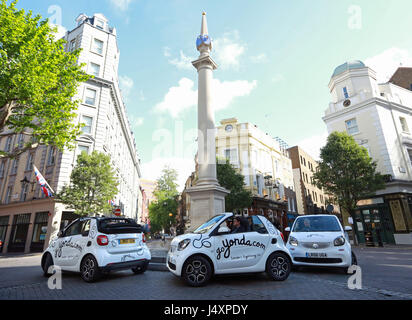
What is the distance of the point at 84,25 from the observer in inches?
1115

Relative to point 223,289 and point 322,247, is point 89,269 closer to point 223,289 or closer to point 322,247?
point 223,289

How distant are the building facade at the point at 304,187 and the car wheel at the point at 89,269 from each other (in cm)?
3868

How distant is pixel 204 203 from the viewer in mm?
11062

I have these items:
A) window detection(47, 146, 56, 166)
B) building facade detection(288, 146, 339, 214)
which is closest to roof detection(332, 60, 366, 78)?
building facade detection(288, 146, 339, 214)

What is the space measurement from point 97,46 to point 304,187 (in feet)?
124

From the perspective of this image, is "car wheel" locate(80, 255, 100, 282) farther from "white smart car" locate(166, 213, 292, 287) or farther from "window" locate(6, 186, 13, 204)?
"window" locate(6, 186, 13, 204)

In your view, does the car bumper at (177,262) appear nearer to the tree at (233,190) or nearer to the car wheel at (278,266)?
the car wheel at (278,266)

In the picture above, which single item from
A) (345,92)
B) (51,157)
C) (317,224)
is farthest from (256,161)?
(317,224)

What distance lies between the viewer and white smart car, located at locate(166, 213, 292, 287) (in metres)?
5.49

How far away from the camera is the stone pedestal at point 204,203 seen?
10758 mm

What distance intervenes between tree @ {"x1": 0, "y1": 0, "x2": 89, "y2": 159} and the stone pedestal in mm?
7581

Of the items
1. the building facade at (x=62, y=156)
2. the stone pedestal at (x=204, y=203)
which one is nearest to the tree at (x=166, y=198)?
the building facade at (x=62, y=156)
